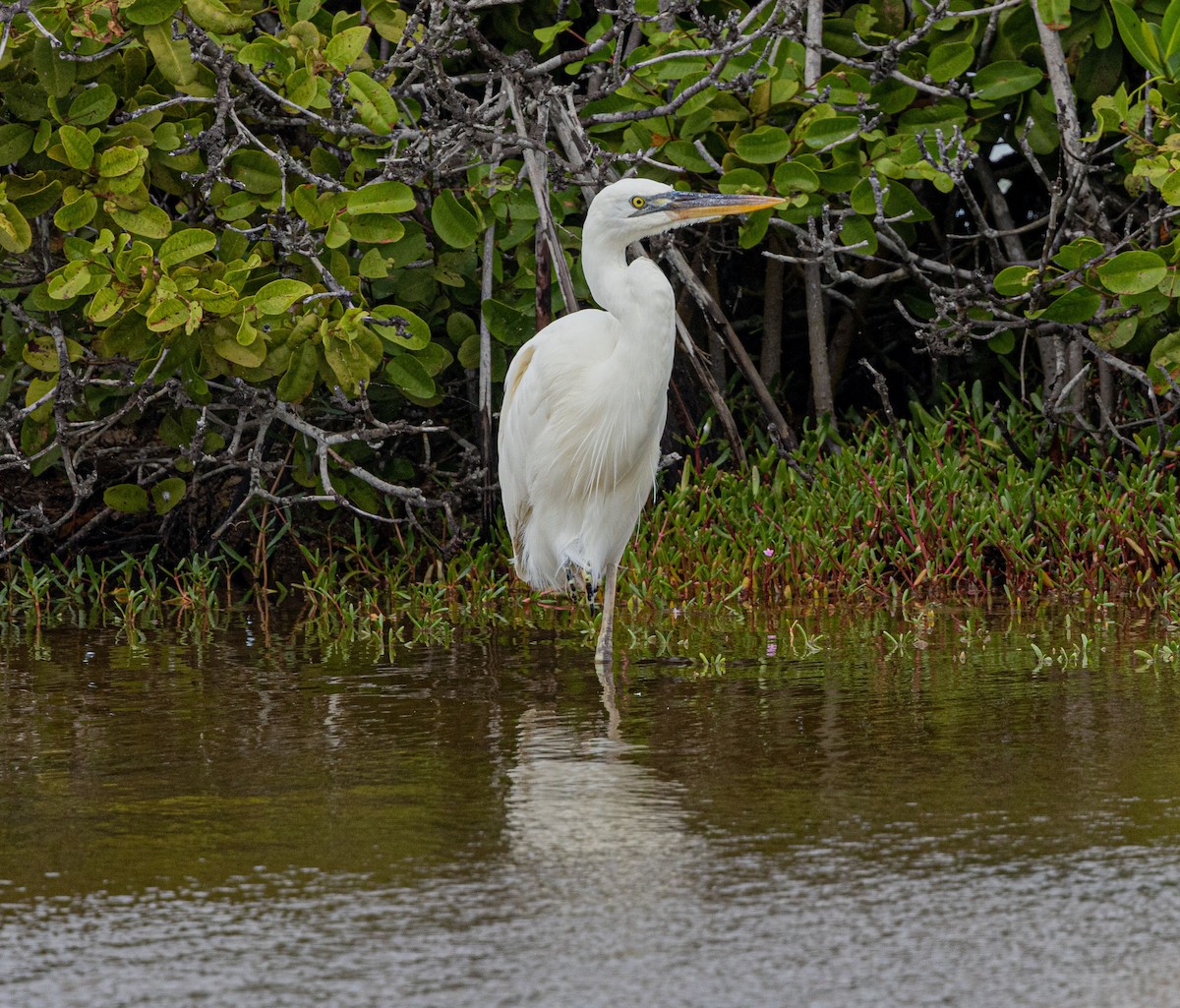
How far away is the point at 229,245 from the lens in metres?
6.20

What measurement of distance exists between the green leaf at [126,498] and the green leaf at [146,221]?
4.07 ft

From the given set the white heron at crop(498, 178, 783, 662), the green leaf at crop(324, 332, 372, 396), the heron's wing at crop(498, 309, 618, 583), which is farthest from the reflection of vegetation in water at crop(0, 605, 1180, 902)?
the green leaf at crop(324, 332, 372, 396)

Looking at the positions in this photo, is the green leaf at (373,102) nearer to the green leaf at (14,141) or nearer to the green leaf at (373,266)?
the green leaf at (373,266)

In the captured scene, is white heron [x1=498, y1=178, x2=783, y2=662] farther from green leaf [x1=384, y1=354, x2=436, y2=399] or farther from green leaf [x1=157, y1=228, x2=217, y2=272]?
green leaf [x1=157, y1=228, x2=217, y2=272]

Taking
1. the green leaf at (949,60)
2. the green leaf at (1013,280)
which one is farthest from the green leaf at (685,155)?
the green leaf at (1013,280)

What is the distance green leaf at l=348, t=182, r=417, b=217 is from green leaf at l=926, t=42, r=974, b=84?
224 cm

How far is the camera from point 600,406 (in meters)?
5.54

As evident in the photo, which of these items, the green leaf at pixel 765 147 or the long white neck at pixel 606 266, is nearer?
the long white neck at pixel 606 266

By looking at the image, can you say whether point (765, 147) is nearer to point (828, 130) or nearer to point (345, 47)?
point (828, 130)

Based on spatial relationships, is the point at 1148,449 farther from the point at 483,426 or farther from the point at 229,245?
the point at 229,245

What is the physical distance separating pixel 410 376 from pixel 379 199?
695 millimetres

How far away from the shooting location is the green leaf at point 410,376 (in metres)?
6.27

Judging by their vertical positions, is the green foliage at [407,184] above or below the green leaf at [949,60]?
below

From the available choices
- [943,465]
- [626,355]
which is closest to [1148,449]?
[943,465]
